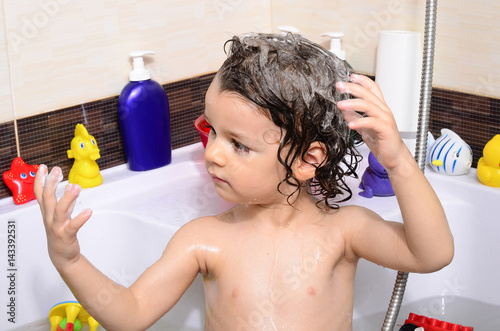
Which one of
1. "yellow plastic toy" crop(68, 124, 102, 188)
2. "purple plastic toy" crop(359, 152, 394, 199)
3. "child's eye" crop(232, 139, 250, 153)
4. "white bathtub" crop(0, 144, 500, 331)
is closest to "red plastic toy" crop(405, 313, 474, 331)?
"white bathtub" crop(0, 144, 500, 331)

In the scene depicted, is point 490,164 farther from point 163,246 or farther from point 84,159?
point 84,159

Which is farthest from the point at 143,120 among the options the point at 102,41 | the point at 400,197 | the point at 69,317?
the point at 400,197

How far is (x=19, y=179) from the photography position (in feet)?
5.04

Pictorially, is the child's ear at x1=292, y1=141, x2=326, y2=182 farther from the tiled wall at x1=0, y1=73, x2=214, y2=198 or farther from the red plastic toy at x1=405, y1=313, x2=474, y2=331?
the tiled wall at x1=0, y1=73, x2=214, y2=198

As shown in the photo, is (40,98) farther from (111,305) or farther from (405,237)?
(405,237)

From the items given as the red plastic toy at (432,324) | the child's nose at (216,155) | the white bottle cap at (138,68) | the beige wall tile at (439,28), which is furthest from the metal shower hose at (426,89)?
the white bottle cap at (138,68)

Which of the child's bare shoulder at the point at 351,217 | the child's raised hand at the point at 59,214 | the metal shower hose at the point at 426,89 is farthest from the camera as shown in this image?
the metal shower hose at the point at 426,89

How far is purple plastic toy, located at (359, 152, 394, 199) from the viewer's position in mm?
1562

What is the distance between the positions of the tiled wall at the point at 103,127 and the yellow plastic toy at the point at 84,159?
0.12 feet

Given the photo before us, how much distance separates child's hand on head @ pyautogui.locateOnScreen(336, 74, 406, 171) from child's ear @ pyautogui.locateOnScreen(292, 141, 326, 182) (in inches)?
4.5

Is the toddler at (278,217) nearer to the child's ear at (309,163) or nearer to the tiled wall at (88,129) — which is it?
the child's ear at (309,163)

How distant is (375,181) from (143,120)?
0.54 meters

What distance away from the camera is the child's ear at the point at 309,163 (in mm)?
1104

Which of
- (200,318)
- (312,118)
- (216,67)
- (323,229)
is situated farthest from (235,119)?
(216,67)
